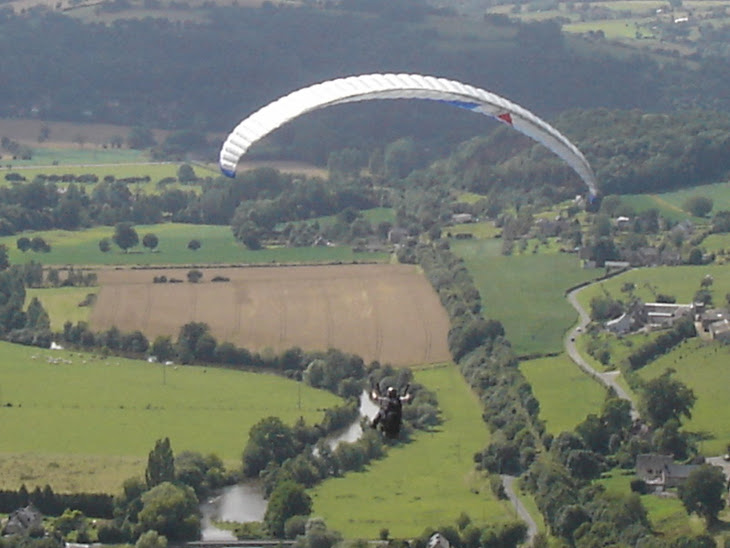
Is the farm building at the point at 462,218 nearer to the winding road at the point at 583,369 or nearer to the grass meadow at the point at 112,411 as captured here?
the winding road at the point at 583,369

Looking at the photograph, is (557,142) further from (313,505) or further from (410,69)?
(410,69)

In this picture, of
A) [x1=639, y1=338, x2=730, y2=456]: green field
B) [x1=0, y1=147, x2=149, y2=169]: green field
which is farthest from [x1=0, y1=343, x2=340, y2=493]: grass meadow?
[x1=0, y1=147, x2=149, y2=169]: green field

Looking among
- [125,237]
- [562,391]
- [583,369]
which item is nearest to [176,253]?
[125,237]

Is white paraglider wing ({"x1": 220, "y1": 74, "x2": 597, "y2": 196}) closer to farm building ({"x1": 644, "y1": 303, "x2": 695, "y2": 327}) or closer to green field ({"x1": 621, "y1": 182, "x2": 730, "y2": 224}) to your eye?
farm building ({"x1": 644, "y1": 303, "x2": 695, "y2": 327})

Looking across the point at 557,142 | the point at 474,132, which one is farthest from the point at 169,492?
the point at 474,132

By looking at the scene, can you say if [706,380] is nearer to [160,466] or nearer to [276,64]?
[160,466]

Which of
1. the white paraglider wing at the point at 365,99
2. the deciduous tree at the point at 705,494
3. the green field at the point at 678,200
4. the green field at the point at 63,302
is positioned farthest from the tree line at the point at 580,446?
the green field at the point at 678,200
